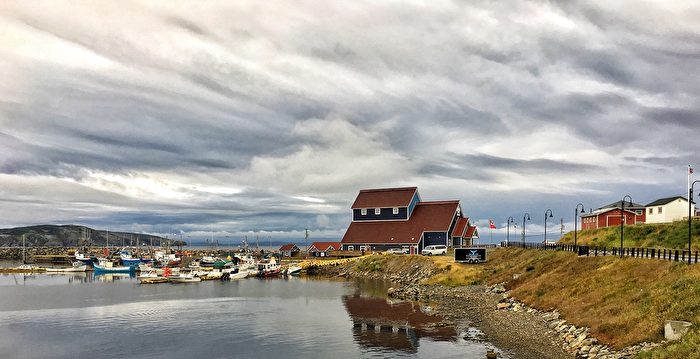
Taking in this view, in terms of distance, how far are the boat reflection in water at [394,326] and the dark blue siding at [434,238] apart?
4491 centimetres

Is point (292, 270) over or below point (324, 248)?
below

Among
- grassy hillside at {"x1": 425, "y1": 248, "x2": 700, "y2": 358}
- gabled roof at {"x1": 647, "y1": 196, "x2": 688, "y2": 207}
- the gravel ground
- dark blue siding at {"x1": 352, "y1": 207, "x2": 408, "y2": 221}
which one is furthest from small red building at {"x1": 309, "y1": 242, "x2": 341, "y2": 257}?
gabled roof at {"x1": 647, "y1": 196, "x2": 688, "y2": 207}

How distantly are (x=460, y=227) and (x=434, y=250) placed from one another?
12.8 metres

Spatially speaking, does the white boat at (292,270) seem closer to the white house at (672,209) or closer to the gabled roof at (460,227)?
the gabled roof at (460,227)

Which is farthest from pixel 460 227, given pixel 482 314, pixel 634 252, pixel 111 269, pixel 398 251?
pixel 111 269

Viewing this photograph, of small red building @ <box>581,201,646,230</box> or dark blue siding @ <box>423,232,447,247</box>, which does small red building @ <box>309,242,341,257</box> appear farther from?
small red building @ <box>581,201,646,230</box>

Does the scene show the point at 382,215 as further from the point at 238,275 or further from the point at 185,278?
the point at 185,278

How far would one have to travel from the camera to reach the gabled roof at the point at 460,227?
354 ft

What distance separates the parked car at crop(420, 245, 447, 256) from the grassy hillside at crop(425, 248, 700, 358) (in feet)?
107

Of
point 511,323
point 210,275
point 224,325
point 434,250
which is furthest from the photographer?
point 210,275

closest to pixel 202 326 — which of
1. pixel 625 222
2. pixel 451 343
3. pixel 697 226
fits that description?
pixel 451 343

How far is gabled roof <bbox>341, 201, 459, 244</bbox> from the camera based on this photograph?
107812 mm

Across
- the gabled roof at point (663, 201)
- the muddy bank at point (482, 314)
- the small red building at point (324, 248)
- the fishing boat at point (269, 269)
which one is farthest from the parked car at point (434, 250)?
the gabled roof at point (663, 201)

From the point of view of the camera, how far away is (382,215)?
11744cm
